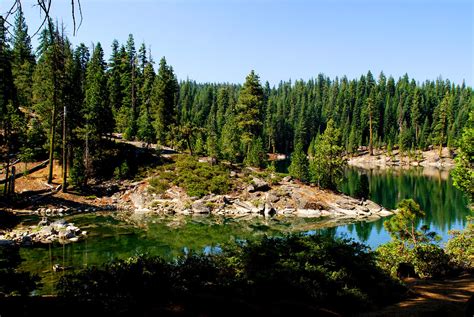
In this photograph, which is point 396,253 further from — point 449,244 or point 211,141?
point 211,141

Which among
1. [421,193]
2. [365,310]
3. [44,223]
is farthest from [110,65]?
[365,310]

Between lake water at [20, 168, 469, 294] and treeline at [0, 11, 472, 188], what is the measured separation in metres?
10.4

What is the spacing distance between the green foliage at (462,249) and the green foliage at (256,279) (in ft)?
20.9

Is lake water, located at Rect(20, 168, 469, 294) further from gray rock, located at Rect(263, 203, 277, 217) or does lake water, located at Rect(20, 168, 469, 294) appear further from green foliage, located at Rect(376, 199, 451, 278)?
green foliage, located at Rect(376, 199, 451, 278)

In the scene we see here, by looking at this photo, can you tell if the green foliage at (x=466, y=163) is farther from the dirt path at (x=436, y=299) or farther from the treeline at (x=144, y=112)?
the dirt path at (x=436, y=299)

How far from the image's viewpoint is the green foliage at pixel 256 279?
25.5 feet

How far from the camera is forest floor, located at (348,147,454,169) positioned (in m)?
89.4

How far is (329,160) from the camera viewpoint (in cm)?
4234

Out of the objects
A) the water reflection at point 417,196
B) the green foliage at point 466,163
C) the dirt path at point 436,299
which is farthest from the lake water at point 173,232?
the green foliage at point 466,163

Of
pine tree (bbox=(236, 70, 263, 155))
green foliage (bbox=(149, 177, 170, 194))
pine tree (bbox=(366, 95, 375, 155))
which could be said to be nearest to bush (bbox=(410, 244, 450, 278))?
green foliage (bbox=(149, 177, 170, 194))

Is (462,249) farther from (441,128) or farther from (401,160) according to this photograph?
(441,128)

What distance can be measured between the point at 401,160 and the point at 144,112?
69431 millimetres

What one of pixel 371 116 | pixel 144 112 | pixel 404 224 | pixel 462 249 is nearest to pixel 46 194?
pixel 144 112

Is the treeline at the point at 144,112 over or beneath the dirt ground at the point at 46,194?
over
